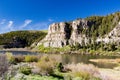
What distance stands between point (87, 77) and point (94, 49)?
5840 inches

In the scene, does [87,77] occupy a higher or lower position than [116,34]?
lower

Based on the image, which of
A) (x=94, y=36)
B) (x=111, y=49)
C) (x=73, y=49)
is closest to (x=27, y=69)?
(x=111, y=49)

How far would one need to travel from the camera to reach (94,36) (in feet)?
648

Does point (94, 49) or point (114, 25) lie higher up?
point (114, 25)

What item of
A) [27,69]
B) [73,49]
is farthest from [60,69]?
[73,49]

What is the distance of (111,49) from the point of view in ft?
531

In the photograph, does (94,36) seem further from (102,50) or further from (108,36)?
(102,50)

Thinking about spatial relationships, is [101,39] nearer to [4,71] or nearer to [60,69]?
[60,69]

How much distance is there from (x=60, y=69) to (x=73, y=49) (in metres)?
147

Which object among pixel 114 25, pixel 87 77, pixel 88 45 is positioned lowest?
pixel 87 77

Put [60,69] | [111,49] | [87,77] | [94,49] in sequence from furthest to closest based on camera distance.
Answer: [94,49]
[111,49]
[60,69]
[87,77]

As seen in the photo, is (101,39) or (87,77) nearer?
(87,77)

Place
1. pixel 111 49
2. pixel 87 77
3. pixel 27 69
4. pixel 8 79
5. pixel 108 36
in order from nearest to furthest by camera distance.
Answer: pixel 8 79 < pixel 87 77 < pixel 27 69 < pixel 111 49 < pixel 108 36

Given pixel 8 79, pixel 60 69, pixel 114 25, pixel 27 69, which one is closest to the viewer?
pixel 8 79
